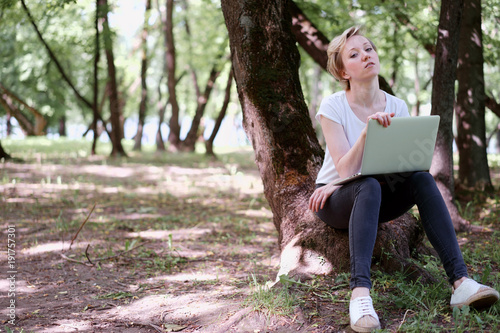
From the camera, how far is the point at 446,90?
4.56 metres

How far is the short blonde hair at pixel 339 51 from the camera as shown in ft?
9.54

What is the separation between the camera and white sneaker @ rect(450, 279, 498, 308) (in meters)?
2.34

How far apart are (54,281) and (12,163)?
6.75 m

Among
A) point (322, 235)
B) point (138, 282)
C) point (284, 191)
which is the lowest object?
point (138, 282)

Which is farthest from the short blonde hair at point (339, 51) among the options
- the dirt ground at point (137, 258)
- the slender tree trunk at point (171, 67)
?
the slender tree trunk at point (171, 67)

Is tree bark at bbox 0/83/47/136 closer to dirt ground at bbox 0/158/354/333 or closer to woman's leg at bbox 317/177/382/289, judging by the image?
dirt ground at bbox 0/158/354/333

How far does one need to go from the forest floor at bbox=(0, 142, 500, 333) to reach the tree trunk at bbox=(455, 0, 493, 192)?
1.33 ft

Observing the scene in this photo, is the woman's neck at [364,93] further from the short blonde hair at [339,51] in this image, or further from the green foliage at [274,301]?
the green foliage at [274,301]

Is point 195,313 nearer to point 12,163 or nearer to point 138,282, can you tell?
point 138,282

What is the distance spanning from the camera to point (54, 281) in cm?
346

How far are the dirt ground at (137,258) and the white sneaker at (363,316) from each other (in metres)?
0.13

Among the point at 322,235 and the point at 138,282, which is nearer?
the point at 322,235

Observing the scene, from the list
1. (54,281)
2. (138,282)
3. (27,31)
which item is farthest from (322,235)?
(27,31)

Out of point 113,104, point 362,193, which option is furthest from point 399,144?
point 113,104
